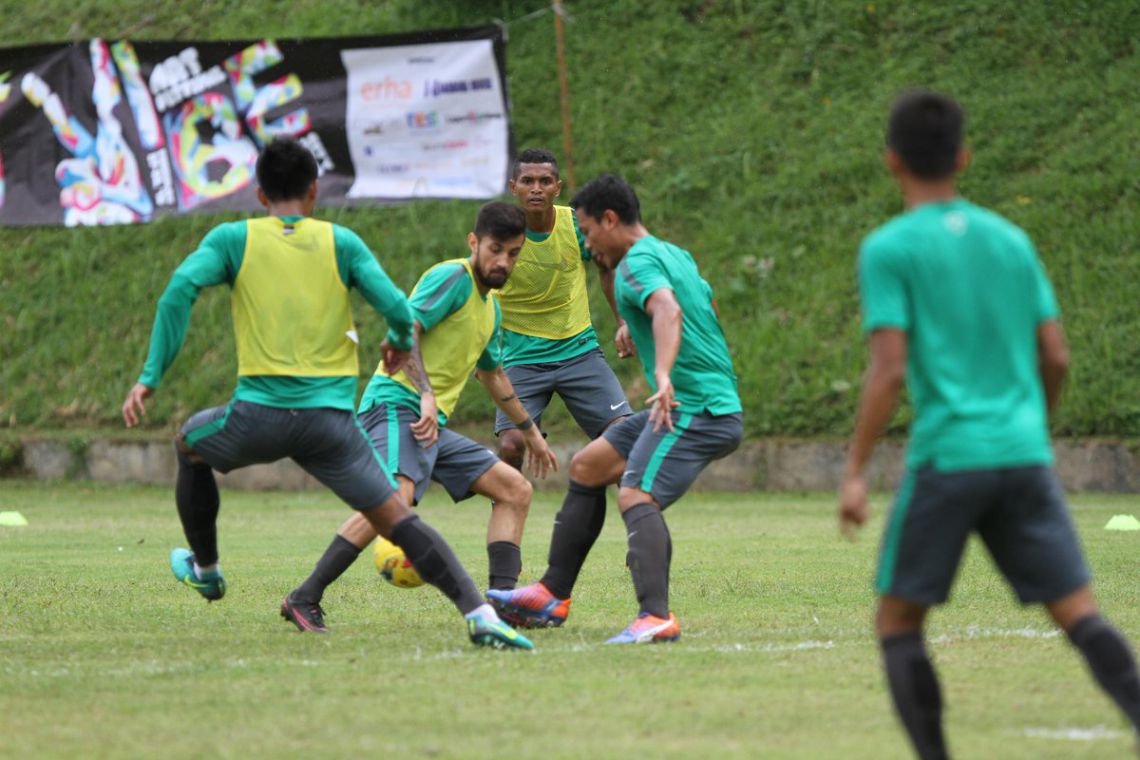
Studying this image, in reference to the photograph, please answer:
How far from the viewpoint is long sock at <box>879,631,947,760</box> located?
477 cm

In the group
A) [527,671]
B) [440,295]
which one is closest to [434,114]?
[440,295]

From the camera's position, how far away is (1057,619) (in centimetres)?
498

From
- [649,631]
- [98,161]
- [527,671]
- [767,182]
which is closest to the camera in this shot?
[527,671]

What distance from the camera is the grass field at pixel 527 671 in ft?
17.8

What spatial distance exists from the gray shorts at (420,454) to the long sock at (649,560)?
1.20 metres

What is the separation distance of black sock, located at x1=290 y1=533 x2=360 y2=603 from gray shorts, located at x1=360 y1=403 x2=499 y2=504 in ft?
1.33

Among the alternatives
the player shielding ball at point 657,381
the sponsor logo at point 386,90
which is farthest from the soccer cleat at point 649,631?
the sponsor logo at point 386,90

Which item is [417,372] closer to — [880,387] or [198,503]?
[198,503]

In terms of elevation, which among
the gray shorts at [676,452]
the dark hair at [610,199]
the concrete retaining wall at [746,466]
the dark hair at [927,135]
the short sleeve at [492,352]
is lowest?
the concrete retaining wall at [746,466]

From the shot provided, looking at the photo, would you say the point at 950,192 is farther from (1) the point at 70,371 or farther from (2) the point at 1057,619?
(1) the point at 70,371

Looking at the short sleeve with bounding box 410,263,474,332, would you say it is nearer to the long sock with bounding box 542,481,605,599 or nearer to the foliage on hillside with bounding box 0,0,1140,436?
the long sock with bounding box 542,481,605,599

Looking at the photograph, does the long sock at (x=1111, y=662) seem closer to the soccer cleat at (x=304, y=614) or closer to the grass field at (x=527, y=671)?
the grass field at (x=527, y=671)

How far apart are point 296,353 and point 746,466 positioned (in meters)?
11.4

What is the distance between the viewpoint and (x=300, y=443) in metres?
7.23
